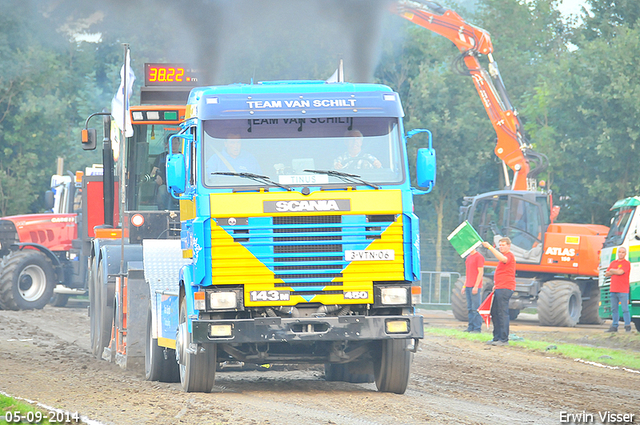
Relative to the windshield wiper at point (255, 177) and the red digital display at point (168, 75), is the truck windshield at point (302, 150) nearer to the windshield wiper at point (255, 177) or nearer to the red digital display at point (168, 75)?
the windshield wiper at point (255, 177)

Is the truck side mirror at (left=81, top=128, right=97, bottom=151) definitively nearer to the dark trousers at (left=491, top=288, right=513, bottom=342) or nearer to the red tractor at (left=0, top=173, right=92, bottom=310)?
the dark trousers at (left=491, top=288, right=513, bottom=342)

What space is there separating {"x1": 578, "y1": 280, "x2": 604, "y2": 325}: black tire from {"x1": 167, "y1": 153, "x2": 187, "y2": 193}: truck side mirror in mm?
17305

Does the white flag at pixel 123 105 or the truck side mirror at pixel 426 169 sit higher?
the white flag at pixel 123 105

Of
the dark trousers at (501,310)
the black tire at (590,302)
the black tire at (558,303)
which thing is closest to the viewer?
the dark trousers at (501,310)

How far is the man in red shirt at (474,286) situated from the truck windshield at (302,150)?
1072cm

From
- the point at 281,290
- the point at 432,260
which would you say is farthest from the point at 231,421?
the point at 432,260

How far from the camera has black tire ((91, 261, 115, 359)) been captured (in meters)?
14.6

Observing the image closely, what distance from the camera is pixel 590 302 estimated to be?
25.9m

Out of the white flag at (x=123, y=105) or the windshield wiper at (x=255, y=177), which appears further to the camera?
the white flag at (x=123, y=105)

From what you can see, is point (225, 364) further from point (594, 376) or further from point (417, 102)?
point (417, 102)

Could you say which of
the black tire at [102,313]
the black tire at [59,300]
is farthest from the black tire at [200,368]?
the black tire at [59,300]

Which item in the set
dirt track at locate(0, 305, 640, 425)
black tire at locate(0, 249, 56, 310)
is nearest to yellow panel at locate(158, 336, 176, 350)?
dirt track at locate(0, 305, 640, 425)

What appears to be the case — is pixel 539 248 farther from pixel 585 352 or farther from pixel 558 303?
pixel 585 352

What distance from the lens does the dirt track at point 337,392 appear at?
30.1 feet
